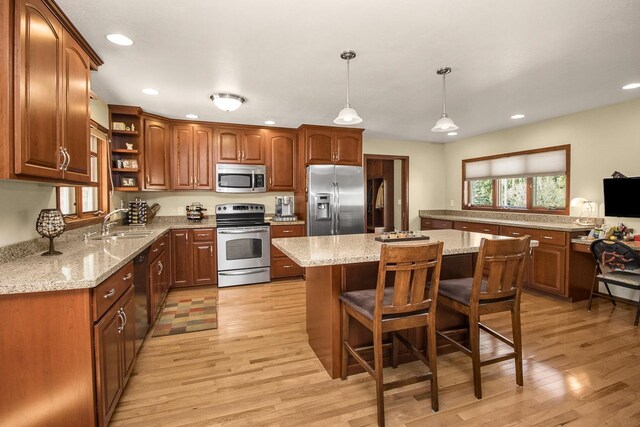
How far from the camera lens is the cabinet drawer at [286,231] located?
475 centimetres

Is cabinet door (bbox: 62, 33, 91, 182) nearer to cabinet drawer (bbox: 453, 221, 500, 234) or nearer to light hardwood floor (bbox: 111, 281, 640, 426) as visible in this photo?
light hardwood floor (bbox: 111, 281, 640, 426)

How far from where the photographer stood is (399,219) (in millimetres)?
6758

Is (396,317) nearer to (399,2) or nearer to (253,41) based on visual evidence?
(399,2)

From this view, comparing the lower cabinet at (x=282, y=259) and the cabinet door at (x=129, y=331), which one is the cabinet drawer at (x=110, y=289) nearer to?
the cabinet door at (x=129, y=331)

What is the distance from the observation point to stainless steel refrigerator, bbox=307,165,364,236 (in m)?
4.79

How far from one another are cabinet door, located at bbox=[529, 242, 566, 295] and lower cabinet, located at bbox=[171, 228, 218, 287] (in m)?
4.17

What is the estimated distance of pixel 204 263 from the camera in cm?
443

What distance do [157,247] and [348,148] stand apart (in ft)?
10.00

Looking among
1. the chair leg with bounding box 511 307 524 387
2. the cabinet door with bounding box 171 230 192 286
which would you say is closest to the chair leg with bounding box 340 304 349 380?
the chair leg with bounding box 511 307 524 387

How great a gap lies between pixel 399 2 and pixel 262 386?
2.48 meters

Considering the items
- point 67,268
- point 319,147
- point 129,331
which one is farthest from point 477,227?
point 67,268

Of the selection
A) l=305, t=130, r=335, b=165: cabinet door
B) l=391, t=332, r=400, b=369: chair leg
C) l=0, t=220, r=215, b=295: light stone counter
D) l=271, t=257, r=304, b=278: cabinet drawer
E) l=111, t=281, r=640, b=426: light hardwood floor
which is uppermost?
l=305, t=130, r=335, b=165: cabinet door

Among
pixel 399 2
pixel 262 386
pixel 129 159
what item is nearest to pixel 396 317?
pixel 262 386

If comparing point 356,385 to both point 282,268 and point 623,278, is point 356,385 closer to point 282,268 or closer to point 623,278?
point 282,268
